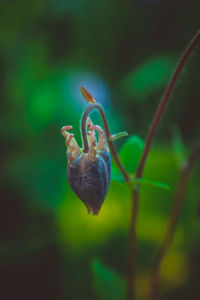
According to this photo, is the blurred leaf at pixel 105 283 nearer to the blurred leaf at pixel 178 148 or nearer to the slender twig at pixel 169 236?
the slender twig at pixel 169 236

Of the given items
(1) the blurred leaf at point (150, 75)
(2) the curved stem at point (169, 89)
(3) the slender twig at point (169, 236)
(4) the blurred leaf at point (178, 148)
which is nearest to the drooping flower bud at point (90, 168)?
(2) the curved stem at point (169, 89)

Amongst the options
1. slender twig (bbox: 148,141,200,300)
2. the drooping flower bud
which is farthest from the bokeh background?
the drooping flower bud

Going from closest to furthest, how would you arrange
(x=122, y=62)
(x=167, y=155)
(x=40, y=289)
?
(x=40, y=289)
(x=167, y=155)
(x=122, y=62)

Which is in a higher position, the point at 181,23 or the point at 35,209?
the point at 181,23

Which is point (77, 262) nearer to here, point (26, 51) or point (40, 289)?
point (40, 289)

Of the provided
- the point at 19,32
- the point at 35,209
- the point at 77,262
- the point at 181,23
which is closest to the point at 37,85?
the point at 19,32

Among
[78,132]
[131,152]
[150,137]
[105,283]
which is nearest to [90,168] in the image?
[150,137]

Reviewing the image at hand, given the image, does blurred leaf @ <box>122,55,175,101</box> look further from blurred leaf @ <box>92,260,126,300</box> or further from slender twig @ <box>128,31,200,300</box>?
blurred leaf @ <box>92,260,126,300</box>

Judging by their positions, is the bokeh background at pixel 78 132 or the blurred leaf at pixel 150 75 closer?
the bokeh background at pixel 78 132
